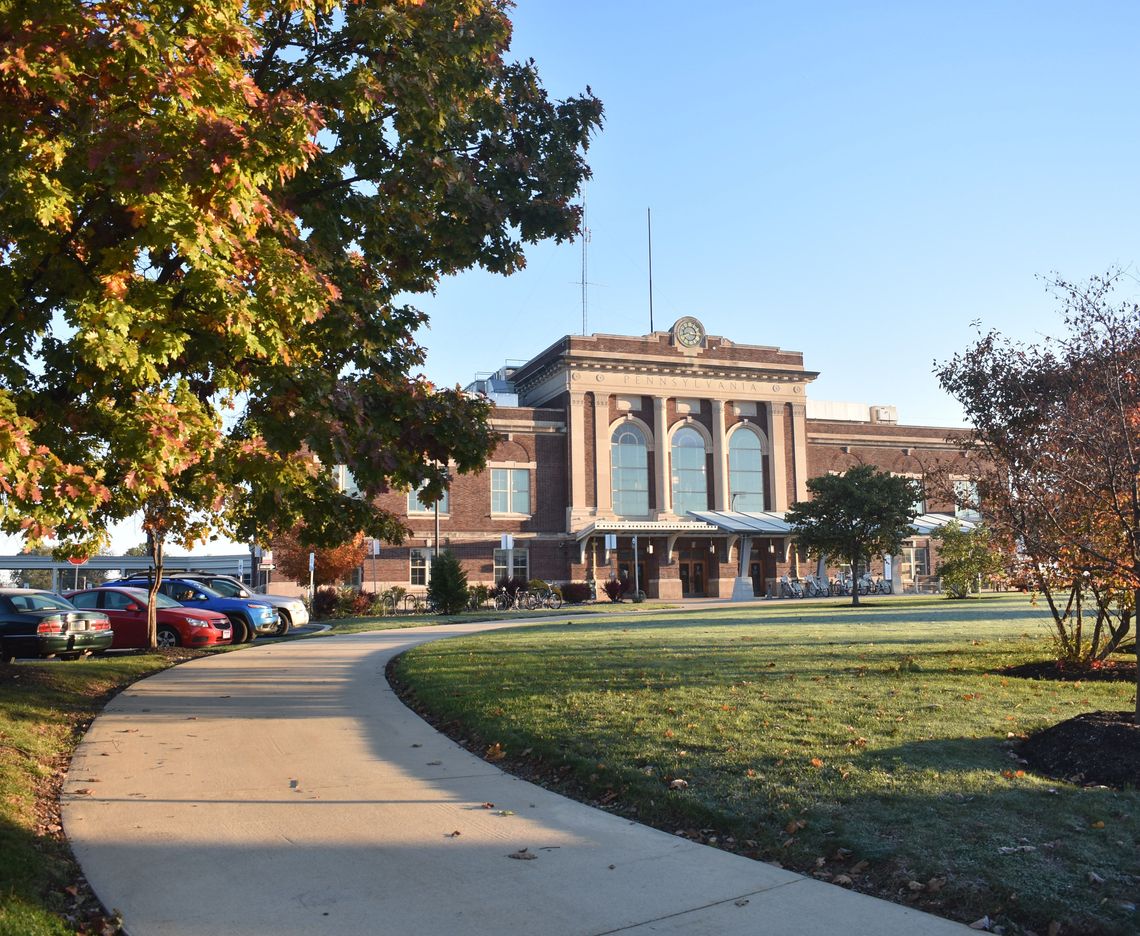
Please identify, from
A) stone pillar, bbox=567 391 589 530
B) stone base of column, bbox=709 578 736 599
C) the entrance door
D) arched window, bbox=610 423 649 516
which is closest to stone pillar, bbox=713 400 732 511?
the entrance door

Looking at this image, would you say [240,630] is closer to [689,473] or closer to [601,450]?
[601,450]

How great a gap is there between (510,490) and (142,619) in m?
32.0

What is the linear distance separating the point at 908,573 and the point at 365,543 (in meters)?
34.1

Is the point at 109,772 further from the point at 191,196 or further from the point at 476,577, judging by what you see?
the point at 476,577

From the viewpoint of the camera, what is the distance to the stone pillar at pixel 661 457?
52406 mm

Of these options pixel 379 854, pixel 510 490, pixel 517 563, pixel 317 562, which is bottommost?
pixel 379 854

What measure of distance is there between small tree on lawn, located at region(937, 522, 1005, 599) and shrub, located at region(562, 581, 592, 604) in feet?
52.1

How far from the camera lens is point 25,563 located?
8812cm

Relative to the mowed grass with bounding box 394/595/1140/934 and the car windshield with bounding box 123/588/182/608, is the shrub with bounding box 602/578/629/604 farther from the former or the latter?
the mowed grass with bounding box 394/595/1140/934

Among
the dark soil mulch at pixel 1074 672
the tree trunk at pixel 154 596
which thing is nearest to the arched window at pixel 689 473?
the tree trunk at pixel 154 596

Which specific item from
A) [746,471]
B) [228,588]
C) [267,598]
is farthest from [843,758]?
[746,471]

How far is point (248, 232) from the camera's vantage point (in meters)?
6.90

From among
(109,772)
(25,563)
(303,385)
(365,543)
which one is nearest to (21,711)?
(109,772)

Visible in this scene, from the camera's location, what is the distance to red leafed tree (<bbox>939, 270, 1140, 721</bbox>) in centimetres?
884
